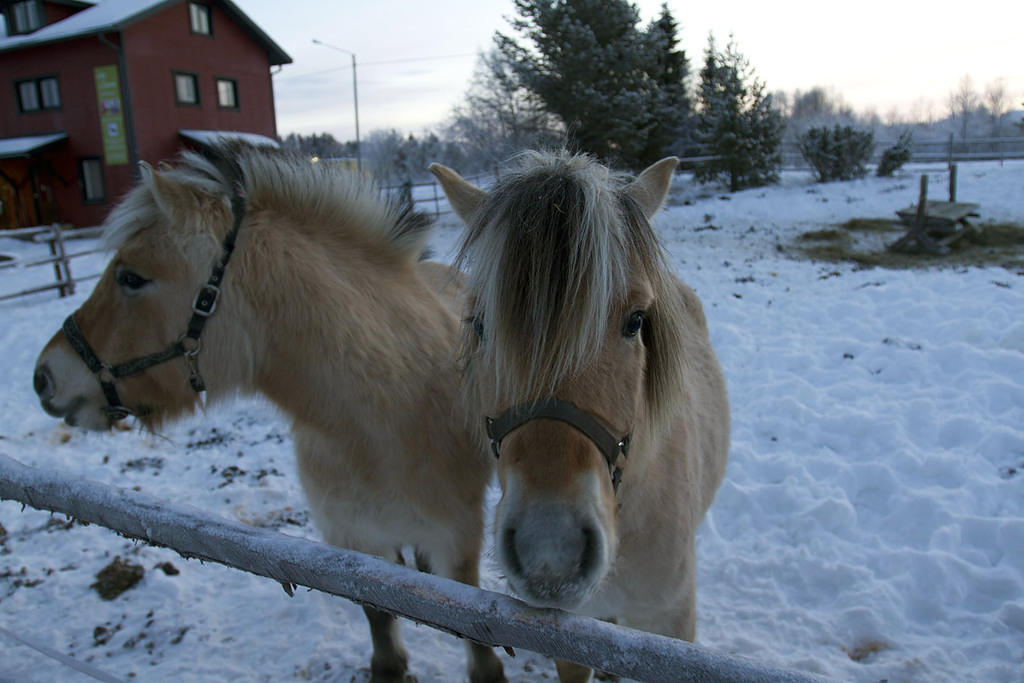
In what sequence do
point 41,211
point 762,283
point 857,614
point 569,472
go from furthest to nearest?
point 41,211 < point 762,283 < point 857,614 < point 569,472

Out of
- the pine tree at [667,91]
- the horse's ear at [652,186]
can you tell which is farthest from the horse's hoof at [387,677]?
the pine tree at [667,91]

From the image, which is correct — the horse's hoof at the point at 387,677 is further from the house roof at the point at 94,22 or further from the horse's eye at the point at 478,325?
the house roof at the point at 94,22

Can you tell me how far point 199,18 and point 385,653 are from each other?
2604cm

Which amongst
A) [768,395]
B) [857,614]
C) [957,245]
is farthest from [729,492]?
[957,245]

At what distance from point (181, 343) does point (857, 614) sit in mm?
3411

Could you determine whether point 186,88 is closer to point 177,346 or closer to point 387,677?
point 177,346

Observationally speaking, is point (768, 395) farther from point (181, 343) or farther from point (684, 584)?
point (181, 343)

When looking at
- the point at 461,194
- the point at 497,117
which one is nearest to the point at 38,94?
the point at 497,117

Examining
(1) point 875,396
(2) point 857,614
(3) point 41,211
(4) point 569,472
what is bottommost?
(2) point 857,614

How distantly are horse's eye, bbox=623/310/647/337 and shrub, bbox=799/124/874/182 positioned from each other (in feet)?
67.5

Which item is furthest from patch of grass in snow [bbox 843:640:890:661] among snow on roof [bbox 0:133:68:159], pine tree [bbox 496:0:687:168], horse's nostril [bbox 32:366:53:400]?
snow on roof [bbox 0:133:68:159]

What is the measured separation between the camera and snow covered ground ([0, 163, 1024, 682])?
3014 mm

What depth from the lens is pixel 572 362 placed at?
147 cm

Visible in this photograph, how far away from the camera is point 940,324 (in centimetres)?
671
